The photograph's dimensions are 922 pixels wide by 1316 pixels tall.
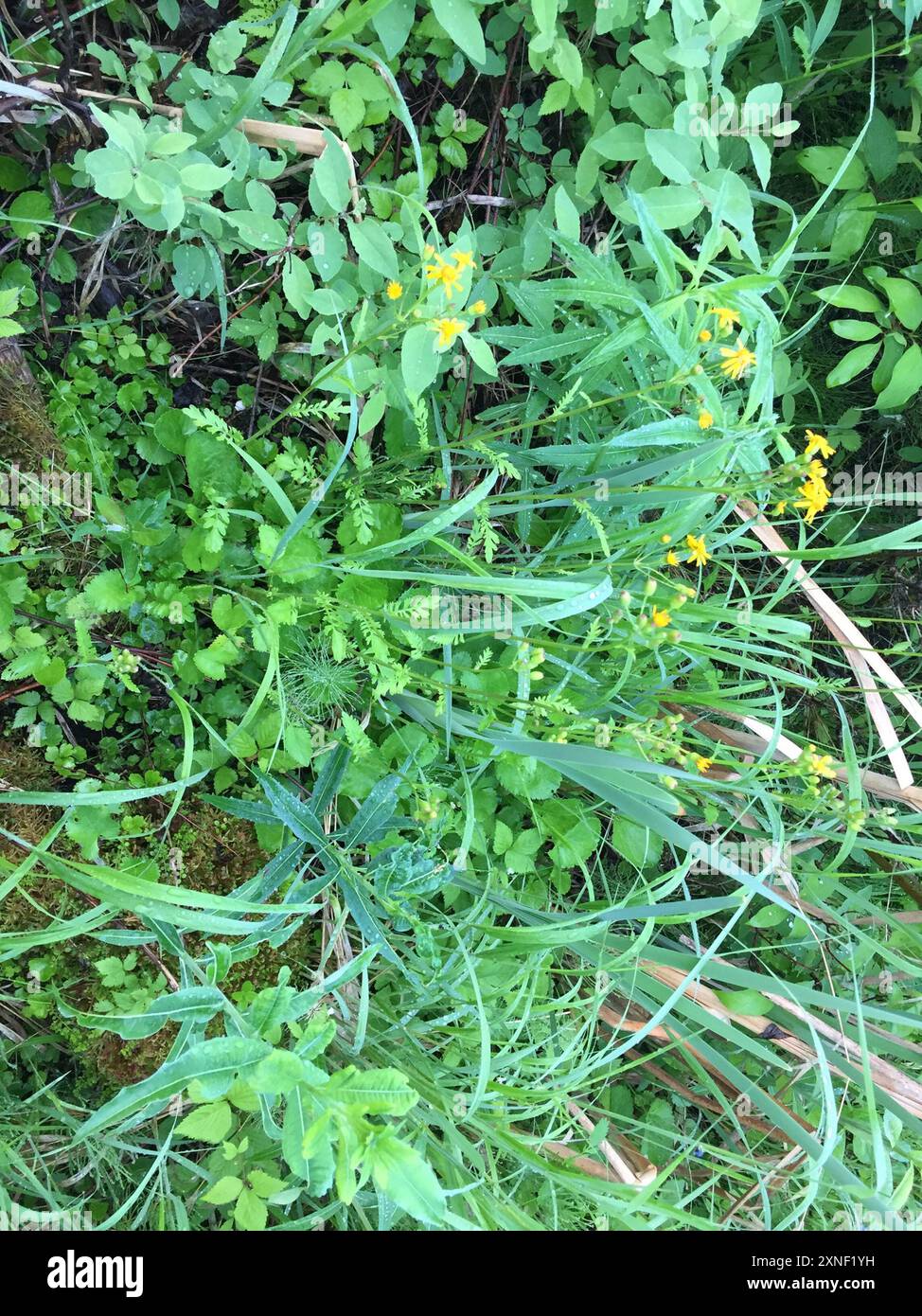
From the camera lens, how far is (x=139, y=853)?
6.40 feet

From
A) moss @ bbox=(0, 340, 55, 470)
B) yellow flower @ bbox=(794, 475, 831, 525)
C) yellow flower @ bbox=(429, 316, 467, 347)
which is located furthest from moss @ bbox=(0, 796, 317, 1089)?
yellow flower @ bbox=(794, 475, 831, 525)

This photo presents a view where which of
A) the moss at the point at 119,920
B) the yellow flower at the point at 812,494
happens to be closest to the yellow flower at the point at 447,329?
the yellow flower at the point at 812,494

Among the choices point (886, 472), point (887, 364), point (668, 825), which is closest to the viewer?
point (668, 825)

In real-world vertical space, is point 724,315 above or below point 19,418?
above

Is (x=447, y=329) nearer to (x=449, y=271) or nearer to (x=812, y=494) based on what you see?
(x=449, y=271)

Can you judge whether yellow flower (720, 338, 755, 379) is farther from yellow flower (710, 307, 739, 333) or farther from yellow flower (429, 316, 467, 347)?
yellow flower (429, 316, 467, 347)

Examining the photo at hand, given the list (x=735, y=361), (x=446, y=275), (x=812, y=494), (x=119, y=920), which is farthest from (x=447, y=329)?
(x=119, y=920)

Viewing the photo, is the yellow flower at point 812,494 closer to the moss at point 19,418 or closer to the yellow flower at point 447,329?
the yellow flower at point 447,329

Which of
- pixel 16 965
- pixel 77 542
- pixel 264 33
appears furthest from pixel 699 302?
pixel 16 965

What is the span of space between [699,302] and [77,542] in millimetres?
1443

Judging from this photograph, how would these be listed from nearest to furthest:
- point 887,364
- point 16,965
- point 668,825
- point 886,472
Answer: point 668,825 < point 16,965 < point 887,364 < point 886,472

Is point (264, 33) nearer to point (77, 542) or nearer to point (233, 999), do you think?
point (77, 542)

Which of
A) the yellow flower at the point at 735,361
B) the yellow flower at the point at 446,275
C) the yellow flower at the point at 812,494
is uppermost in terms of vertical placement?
the yellow flower at the point at 446,275
